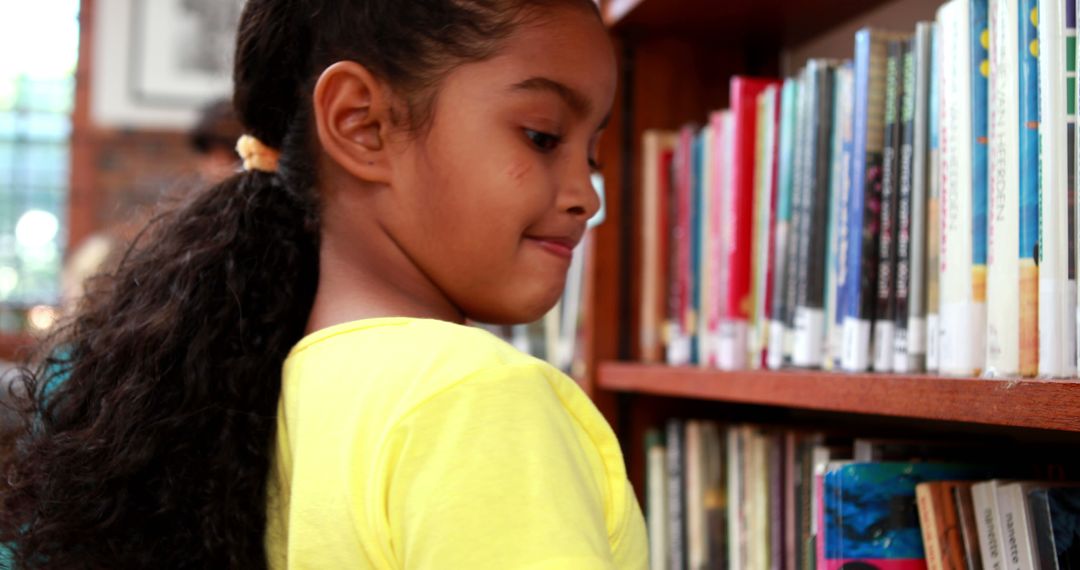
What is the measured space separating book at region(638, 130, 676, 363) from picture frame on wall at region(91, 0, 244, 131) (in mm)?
3158

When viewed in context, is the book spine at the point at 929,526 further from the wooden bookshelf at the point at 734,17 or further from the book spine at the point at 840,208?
the wooden bookshelf at the point at 734,17

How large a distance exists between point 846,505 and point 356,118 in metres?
0.53

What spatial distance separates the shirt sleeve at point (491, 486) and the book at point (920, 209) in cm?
47

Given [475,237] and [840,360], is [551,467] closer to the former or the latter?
[475,237]

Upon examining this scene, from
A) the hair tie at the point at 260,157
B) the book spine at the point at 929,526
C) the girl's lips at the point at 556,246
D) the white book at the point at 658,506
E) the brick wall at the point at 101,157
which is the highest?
the brick wall at the point at 101,157

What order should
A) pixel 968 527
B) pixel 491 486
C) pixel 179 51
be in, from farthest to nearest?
pixel 179 51, pixel 968 527, pixel 491 486

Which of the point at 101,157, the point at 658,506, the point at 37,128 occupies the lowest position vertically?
the point at 658,506

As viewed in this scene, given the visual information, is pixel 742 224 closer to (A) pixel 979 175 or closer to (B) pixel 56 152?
(A) pixel 979 175

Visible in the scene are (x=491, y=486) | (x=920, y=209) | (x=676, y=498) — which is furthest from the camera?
(x=676, y=498)

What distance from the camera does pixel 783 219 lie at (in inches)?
50.3

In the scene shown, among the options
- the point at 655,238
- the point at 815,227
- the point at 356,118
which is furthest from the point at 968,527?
the point at 655,238

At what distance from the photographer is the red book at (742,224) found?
4.46 feet

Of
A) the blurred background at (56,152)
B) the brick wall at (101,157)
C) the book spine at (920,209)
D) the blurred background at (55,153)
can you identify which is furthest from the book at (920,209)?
the brick wall at (101,157)

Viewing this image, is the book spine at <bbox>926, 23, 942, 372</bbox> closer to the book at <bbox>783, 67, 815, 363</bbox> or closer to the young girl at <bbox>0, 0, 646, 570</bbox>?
the book at <bbox>783, 67, 815, 363</bbox>
